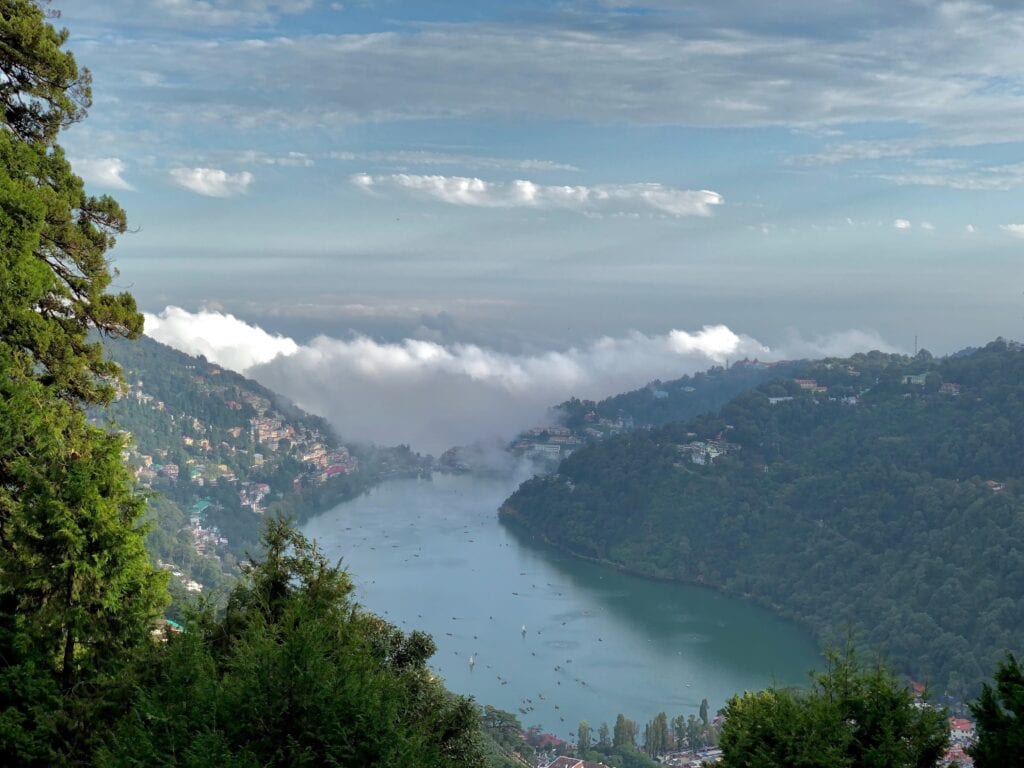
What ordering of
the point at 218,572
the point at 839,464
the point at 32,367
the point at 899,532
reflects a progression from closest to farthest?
the point at 32,367
the point at 218,572
the point at 899,532
the point at 839,464

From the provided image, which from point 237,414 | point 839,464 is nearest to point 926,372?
point 839,464

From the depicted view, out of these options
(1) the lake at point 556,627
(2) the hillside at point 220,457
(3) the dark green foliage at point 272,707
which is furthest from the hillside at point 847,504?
(3) the dark green foliage at point 272,707

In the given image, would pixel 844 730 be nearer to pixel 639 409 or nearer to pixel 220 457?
pixel 220 457

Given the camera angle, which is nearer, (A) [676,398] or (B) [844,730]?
(B) [844,730]

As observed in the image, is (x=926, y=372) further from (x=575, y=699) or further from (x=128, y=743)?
(x=128, y=743)

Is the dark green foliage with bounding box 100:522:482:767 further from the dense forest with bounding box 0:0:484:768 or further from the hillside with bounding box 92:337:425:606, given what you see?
the hillside with bounding box 92:337:425:606

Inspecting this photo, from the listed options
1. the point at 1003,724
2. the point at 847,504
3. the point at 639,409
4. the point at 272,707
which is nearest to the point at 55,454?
the point at 272,707

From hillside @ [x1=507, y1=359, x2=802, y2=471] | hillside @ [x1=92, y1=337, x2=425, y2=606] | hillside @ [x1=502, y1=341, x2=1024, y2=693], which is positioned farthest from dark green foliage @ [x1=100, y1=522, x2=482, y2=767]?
hillside @ [x1=507, y1=359, x2=802, y2=471]
